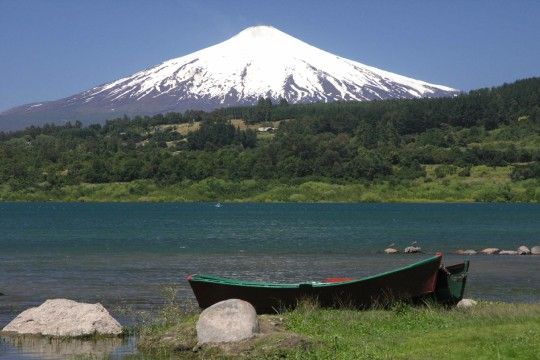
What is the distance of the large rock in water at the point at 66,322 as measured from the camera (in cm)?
2541

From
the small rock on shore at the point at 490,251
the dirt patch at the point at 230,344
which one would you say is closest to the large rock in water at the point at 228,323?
the dirt patch at the point at 230,344

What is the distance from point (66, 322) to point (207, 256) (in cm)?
3440

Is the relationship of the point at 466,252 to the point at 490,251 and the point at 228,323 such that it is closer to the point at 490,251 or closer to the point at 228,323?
the point at 490,251

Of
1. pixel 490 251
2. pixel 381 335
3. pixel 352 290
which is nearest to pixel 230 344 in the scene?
pixel 381 335

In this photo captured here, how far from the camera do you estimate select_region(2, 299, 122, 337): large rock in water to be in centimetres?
2541

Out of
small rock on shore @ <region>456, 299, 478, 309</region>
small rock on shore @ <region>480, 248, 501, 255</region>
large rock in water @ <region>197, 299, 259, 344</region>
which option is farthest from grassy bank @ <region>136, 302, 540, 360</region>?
small rock on shore @ <region>480, 248, 501, 255</region>

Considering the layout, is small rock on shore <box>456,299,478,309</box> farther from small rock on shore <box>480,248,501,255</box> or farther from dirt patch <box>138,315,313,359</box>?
small rock on shore <box>480,248,501,255</box>

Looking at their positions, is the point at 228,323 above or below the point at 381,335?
above

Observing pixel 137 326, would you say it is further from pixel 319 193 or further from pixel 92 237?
pixel 319 193

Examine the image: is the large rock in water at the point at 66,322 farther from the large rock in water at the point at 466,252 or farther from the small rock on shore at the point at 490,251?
the small rock on shore at the point at 490,251

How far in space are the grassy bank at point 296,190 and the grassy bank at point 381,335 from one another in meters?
152

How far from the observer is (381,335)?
21.7 metres

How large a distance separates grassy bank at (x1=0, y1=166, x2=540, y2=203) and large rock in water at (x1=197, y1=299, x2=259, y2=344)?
509 ft

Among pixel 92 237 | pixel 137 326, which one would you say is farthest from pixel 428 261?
pixel 92 237
